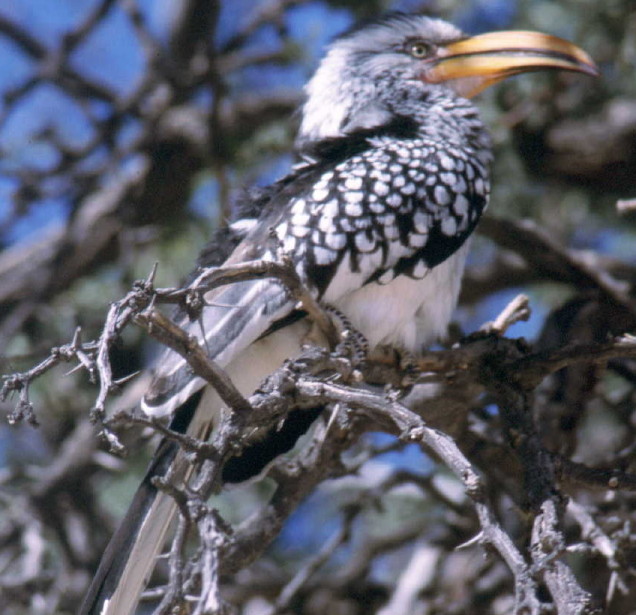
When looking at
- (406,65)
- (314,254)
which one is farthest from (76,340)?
(406,65)

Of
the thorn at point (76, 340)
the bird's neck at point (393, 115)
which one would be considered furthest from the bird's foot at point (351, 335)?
the thorn at point (76, 340)

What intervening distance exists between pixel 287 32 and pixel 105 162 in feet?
3.41

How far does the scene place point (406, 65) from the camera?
357 cm

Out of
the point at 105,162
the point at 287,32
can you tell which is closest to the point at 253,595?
the point at 105,162

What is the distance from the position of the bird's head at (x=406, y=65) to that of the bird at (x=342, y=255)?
0.6 inches

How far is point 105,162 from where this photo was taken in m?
4.43

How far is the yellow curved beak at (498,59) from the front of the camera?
3.23 meters

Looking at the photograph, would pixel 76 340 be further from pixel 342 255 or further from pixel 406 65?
pixel 406 65

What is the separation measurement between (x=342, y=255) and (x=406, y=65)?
1.26 m

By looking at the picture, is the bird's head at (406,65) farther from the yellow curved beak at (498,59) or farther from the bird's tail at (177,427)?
the bird's tail at (177,427)

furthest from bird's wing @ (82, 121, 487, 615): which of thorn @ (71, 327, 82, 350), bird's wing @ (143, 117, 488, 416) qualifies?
thorn @ (71, 327, 82, 350)

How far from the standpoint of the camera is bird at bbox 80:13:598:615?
2459 millimetres

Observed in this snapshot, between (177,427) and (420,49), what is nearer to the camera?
(177,427)

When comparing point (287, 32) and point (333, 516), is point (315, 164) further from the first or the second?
point (333, 516)
